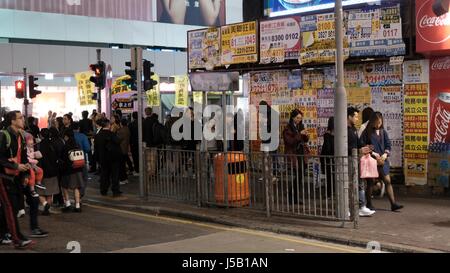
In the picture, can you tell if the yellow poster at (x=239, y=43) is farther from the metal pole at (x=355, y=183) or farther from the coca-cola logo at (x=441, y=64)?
the metal pole at (x=355, y=183)

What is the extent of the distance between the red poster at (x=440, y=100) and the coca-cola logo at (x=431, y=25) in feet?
2.15

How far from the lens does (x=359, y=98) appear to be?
41.8ft

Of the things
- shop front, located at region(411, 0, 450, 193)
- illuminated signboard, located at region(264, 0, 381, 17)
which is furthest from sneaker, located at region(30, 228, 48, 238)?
illuminated signboard, located at region(264, 0, 381, 17)

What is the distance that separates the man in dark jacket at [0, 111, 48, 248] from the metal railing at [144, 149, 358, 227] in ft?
11.3

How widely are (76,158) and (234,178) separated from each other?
2.99 meters

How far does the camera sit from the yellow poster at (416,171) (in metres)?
11.7

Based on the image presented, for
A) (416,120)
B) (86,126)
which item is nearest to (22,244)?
(416,120)

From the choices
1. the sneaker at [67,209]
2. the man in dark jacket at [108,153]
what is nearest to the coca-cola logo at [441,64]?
the man in dark jacket at [108,153]

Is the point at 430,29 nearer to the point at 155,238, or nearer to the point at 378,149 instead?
the point at 378,149

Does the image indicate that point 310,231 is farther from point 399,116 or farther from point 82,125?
point 82,125

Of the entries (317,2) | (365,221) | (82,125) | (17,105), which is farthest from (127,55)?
(365,221)

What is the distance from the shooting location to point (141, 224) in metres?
9.82

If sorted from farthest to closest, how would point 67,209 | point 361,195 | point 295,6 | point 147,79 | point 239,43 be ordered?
point 239,43
point 295,6
point 147,79
point 67,209
point 361,195
